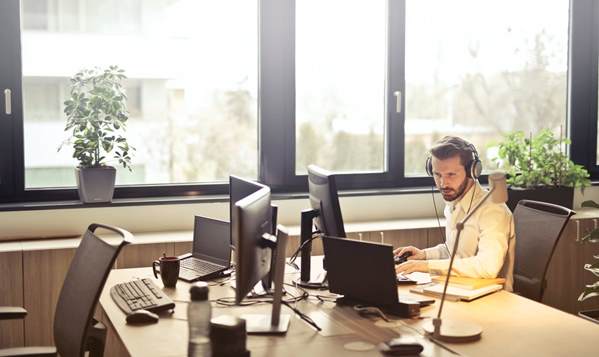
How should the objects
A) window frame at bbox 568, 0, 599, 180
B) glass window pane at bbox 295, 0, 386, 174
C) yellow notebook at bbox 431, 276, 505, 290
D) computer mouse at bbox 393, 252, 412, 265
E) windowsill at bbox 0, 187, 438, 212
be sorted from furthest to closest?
window frame at bbox 568, 0, 599, 180, glass window pane at bbox 295, 0, 386, 174, windowsill at bbox 0, 187, 438, 212, computer mouse at bbox 393, 252, 412, 265, yellow notebook at bbox 431, 276, 505, 290

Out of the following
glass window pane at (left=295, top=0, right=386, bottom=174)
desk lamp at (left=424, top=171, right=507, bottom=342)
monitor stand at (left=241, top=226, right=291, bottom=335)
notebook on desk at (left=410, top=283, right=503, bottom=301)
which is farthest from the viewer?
glass window pane at (left=295, top=0, right=386, bottom=174)

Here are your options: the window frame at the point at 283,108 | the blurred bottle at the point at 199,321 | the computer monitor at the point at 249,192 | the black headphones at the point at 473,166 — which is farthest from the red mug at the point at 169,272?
the window frame at the point at 283,108

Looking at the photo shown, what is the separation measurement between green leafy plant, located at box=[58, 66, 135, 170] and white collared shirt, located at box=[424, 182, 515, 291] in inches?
73.2

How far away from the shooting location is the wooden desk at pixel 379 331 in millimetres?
Result: 2430

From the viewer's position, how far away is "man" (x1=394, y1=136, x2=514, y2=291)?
10.6 ft

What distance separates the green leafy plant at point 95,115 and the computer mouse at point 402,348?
2.33 meters

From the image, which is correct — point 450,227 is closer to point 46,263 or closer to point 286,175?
point 286,175

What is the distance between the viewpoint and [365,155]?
16.5 ft

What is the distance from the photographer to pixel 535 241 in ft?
11.8

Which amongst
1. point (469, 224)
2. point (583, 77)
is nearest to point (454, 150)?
point (469, 224)

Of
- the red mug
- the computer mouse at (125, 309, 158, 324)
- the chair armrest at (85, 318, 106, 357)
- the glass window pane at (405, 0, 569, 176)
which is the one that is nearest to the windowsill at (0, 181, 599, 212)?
the glass window pane at (405, 0, 569, 176)

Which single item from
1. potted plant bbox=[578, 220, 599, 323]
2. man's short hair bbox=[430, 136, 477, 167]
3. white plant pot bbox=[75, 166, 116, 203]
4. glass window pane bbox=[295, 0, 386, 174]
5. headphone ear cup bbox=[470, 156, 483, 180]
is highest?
glass window pane bbox=[295, 0, 386, 174]

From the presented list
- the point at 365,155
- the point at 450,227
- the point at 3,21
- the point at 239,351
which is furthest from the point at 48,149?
the point at 239,351

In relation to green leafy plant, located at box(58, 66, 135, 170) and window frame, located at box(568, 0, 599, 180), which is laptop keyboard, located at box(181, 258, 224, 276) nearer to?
green leafy plant, located at box(58, 66, 135, 170)
